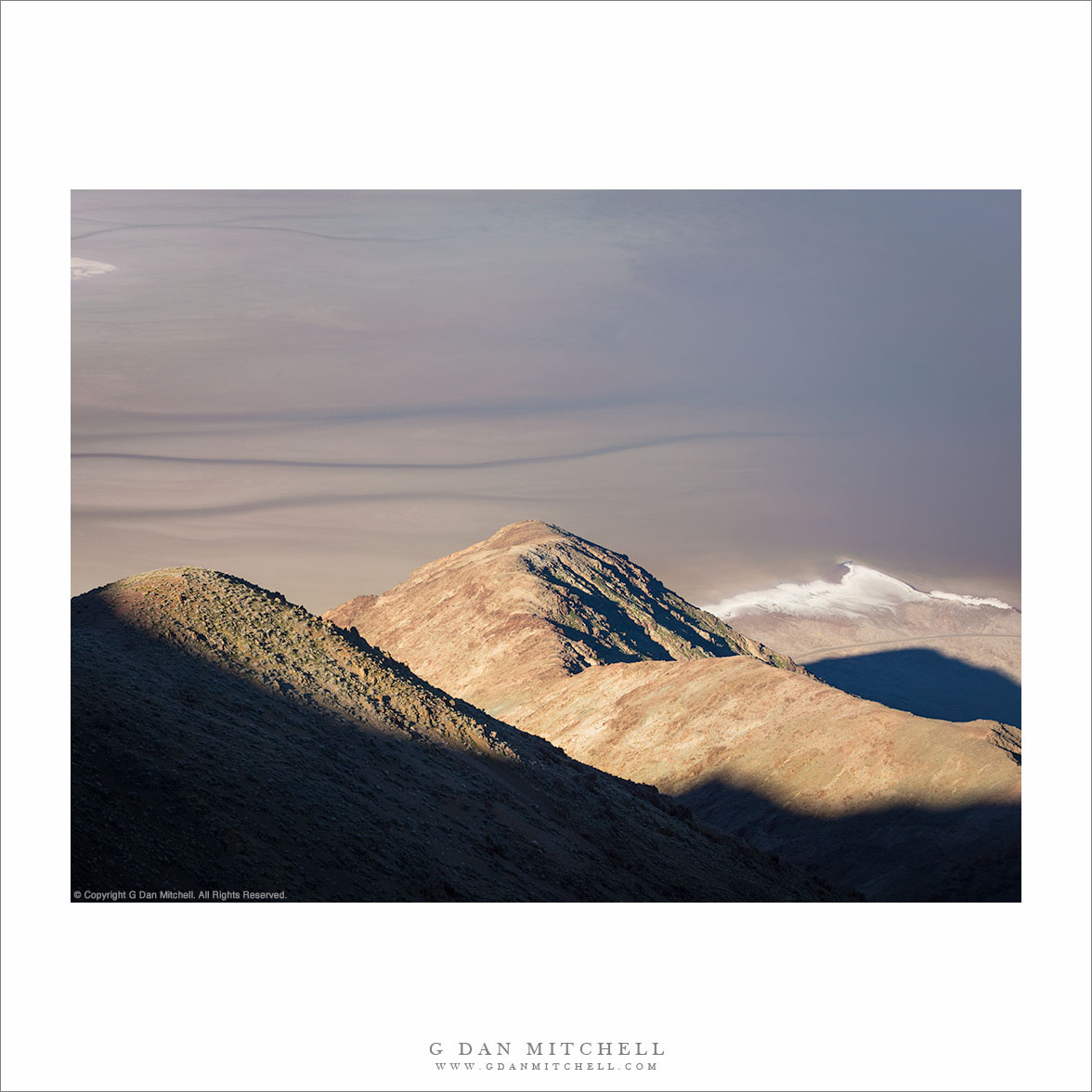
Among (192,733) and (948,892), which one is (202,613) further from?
(948,892)

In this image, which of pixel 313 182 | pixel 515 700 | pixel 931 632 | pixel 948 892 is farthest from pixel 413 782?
pixel 931 632

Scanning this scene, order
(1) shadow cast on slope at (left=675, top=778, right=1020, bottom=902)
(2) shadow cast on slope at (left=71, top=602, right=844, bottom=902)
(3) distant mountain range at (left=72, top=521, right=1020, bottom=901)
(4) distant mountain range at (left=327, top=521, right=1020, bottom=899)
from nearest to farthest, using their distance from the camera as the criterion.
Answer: (2) shadow cast on slope at (left=71, top=602, right=844, bottom=902)
(3) distant mountain range at (left=72, top=521, right=1020, bottom=901)
(1) shadow cast on slope at (left=675, top=778, right=1020, bottom=902)
(4) distant mountain range at (left=327, top=521, right=1020, bottom=899)

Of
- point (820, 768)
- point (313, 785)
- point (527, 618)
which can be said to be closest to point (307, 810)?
point (313, 785)

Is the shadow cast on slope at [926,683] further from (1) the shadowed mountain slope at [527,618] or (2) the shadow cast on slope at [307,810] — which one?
(2) the shadow cast on slope at [307,810]

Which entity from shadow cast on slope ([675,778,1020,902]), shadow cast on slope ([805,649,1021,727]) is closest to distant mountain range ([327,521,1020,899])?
shadow cast on slope ([675,778,1020,902])

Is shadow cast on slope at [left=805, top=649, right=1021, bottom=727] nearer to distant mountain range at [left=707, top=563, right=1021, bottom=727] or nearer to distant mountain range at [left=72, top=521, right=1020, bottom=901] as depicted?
distant mountain range at [left=707, top=563, right=1021, bottom=727]
